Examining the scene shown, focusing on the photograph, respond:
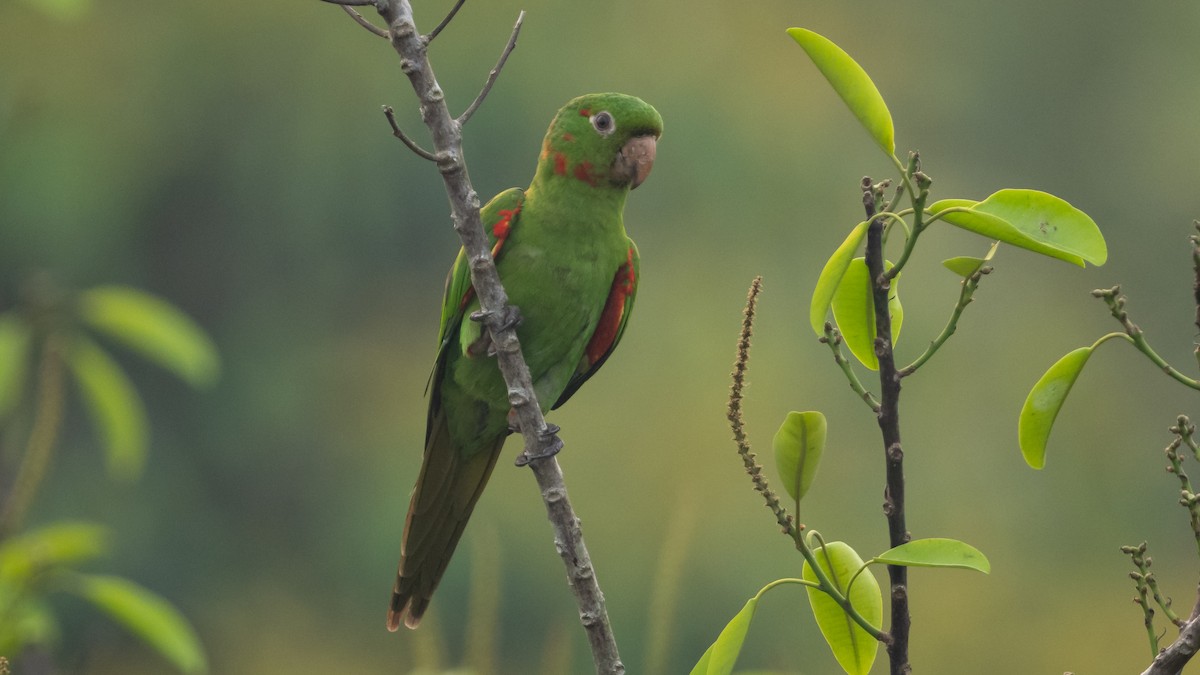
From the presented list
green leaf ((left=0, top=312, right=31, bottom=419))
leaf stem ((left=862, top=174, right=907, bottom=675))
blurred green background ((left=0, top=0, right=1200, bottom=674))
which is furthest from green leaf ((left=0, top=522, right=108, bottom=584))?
blurred green background ((left=0, top=0, right=1200, bottom=674))

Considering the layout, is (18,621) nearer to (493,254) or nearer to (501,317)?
(501,317)

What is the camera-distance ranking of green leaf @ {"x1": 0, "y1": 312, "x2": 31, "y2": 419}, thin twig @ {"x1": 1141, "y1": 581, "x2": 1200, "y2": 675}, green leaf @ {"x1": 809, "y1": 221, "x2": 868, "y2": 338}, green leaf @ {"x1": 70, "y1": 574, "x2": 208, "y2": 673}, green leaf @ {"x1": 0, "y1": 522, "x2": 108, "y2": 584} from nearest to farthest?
thin twig @ {"x1": 1141, "y1": 581, "x2": 1200, "y2": 675}, green leaf @ {"x1": 809, "y1": 221, "x2": 868, "y2": 338}, green leaf @ {"x1": 0, "y1": 522, "x2": 108, "y2": 584}, green leaf @ {"x1": 70, "y1": 574, "x2": 208, "y2": 673}, green leaf @ {"x1": 0, "y1": 312, "x2": 31, "y2": 419}

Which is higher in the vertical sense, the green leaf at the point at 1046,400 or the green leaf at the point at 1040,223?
the green leaf at the point at 1040,223

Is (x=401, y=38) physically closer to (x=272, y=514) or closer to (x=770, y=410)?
(x=770, y=410)

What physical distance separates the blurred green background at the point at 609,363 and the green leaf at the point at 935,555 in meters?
7.26

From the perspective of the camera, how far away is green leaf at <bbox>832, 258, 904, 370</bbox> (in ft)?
3.65

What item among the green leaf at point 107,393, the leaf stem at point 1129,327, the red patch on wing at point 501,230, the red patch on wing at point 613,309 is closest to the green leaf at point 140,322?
the green leaf at point 107,393

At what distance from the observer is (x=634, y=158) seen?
2094mm

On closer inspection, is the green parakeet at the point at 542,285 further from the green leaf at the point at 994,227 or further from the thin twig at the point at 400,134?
the green leaf at the point at 994,227

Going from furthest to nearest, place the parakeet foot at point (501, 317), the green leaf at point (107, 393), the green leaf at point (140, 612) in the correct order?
the green leaf at point (107, 393) → the green leaf at point (140, 612) → the parakeet foot at point (501, 317)

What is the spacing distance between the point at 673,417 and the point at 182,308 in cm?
442

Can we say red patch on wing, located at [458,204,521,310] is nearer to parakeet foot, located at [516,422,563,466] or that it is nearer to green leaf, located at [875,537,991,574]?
parakeet foot, located at [516,422,563,466]

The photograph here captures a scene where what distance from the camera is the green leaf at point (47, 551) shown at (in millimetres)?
1733

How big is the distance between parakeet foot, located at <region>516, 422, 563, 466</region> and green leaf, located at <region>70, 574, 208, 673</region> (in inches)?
27.6
